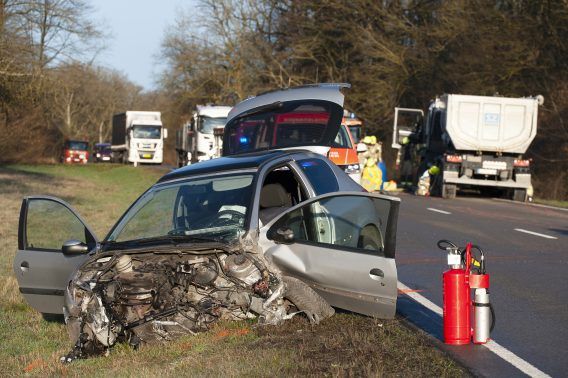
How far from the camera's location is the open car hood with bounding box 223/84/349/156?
42.3 ft

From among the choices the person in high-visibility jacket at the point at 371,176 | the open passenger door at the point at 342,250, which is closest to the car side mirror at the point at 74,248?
the open passenger door at the point at 342,250

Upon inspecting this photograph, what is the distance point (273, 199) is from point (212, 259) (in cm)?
153

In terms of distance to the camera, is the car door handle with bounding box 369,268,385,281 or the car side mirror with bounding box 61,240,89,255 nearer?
the car door handle with bounding box 369,268,385,281

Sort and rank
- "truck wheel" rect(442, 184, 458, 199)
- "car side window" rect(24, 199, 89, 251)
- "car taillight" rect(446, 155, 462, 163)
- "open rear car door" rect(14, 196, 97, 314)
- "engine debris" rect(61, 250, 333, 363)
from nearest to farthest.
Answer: "engine debris" rect(61, 250, 333, 363) < "open rear car door" rect(14, 196, 97, 314) < "car side window" rect(24, 199, 89, 251) < "car taillight" rect(446, 155, 462, 163) < "truck wheel" rect(442, 184, 458, 199)

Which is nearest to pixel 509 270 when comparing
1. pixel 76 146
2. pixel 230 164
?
pixel 230 164

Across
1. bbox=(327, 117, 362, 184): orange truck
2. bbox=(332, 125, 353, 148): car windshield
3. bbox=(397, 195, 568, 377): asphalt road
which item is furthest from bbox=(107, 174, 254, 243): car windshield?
bbox=(332, 125, 353, 148): car windshield

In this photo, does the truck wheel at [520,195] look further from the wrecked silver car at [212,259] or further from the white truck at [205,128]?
the wrecked silver car at [212,259]

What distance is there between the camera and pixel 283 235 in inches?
303

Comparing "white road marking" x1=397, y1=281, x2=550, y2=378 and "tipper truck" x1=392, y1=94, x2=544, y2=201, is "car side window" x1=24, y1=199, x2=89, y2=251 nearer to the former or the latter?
"white road marking" x1=397, y1=281, x2=550, y2=378

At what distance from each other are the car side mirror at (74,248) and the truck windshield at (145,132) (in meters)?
57.4

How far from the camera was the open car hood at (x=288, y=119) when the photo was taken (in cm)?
1291

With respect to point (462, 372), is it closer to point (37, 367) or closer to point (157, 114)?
point (37, 367)

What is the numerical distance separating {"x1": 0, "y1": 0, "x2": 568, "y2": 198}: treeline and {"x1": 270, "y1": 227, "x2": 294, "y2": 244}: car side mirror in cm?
1932

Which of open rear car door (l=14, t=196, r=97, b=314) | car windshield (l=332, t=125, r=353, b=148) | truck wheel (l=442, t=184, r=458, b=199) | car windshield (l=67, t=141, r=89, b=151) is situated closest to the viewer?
open rear car door (l=14, t=196, r=97, b=314)
